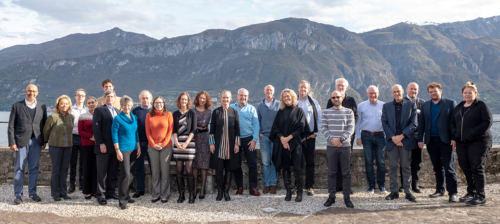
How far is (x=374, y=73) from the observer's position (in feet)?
556

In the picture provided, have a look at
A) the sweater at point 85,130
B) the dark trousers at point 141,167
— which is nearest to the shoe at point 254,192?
the dark trousers at point 141,167

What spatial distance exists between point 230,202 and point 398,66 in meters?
212

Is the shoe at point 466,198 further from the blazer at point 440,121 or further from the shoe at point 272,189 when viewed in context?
the shoe at point 272,189

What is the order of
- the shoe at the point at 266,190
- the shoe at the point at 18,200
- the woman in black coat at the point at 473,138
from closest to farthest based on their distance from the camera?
the woman in black coat at the point at 473,138, the shoe at the point at 18,200, the shoe at the point at 266,190

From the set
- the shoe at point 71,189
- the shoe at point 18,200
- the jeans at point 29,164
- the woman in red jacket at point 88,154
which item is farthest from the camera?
the shoe at point 71,189

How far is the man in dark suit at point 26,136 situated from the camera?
4680 millimetres

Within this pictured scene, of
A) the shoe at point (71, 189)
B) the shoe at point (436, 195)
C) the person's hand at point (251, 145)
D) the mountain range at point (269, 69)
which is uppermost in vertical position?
the mountain range at point (269, 69)

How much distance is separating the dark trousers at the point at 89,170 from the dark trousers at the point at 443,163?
578 cm

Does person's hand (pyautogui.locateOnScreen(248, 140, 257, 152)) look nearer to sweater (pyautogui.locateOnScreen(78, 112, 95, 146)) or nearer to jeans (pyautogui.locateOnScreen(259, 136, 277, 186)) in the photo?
jeans (pyautogui.locateOnScreen(259, 136, 277, 186))

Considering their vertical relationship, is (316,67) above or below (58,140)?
above

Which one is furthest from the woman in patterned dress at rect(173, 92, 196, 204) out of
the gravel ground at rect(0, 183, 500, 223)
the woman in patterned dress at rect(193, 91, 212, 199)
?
the gravel ground at rect(0, 183, 500, 223)

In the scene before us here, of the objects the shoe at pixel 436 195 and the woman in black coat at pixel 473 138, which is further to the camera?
the shoe at pixel 436 195

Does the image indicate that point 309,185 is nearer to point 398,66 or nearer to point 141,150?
point 141,150

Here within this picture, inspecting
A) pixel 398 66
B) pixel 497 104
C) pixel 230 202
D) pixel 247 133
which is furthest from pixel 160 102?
pixel 398 66
